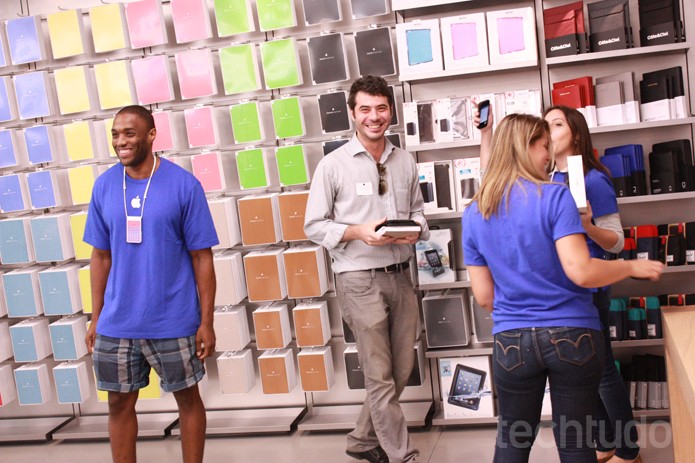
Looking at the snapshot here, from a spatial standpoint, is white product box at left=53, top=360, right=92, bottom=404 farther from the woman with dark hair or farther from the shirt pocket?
the woman with dark hair

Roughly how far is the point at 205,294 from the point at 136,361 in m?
0.40

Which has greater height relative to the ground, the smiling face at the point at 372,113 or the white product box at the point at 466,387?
the smiling face at the point at 372,113

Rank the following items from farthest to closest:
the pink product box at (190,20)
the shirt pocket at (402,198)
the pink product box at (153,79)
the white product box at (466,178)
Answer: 1. the pink product box at (153,79)
2. the pink product box at (190,20)
3. the white product box at (466,178)
4. the shirt pocket at (402,198)

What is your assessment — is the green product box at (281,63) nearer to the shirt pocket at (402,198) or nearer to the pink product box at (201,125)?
the pink product box at (201,125)

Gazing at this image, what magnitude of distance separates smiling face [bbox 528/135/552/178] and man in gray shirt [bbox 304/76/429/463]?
1054mm

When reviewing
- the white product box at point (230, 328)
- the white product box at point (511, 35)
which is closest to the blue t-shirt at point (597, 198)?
the white product box at point (511, 35)

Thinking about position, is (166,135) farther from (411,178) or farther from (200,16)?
(411,178)

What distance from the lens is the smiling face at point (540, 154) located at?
96.0 inches

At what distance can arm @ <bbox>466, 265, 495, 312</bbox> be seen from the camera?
256 cm

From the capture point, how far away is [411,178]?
12.4 feet

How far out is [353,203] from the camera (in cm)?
365

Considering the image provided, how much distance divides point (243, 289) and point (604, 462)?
2282 mm

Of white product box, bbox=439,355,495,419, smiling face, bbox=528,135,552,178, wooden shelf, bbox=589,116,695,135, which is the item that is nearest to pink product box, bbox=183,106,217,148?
white product box, bbox=439,355,495,419

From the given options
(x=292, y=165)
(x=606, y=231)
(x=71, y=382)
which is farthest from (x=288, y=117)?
(x=71, y=382)
